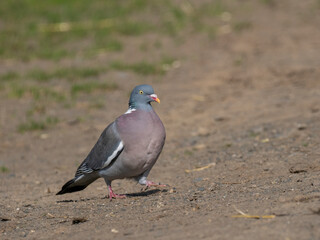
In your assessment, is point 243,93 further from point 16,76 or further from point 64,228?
point 64,228

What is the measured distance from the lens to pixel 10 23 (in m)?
17.1

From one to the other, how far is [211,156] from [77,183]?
6.40ft

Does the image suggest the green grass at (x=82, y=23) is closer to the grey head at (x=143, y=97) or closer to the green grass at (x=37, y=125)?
the green grass at (x=37, y=125)

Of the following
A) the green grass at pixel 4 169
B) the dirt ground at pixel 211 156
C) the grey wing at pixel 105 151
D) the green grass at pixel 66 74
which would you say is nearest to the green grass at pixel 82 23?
the green grass at pixel 66 74

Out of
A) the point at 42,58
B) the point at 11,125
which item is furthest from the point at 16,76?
the point at 11,125

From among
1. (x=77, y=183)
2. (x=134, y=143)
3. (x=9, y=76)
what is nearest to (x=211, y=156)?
(x=77, y=183)

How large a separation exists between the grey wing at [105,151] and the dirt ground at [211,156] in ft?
1.15

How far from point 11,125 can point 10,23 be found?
6.79 m

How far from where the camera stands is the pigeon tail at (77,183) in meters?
6.73

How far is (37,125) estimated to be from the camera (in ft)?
35.3

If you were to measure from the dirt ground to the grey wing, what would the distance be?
0.35 metres

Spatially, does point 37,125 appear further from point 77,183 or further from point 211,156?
point 77,183

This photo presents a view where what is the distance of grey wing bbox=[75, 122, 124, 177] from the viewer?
624cm

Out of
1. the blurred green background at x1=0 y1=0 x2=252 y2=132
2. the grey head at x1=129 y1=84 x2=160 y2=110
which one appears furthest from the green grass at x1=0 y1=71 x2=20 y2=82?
the grey head at x1=129 y1=84 x2=160 y2=110
